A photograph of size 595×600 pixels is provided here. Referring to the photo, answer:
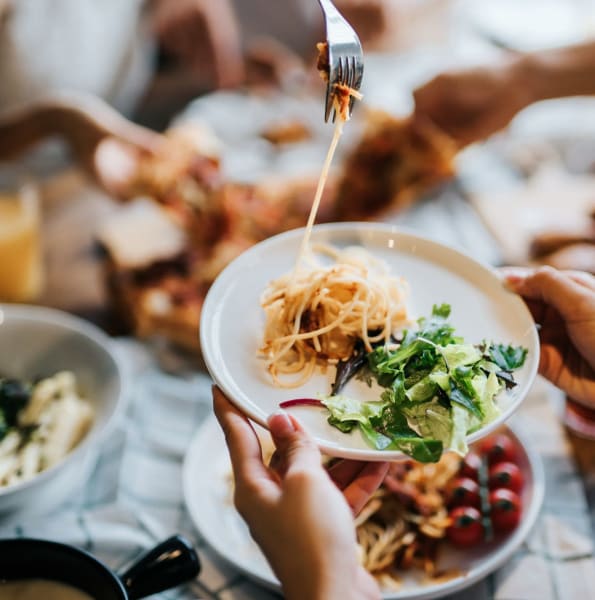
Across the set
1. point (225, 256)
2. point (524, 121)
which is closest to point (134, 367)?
point (225, 256)

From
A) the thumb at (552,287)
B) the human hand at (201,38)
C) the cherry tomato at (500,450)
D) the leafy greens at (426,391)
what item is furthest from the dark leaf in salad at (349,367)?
the human hand at (201,38)

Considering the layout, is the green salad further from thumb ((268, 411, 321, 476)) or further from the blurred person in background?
the blurred person in background

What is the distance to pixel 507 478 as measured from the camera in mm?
1288

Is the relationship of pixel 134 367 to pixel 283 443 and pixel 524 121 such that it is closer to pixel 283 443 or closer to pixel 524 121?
pixel 283 443

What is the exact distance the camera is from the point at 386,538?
1207mm

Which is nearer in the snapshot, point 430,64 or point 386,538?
point 386,538

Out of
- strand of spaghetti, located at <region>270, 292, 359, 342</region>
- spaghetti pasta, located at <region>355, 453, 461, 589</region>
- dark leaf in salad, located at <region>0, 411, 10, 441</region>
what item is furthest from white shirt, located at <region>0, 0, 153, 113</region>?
spaghetti pasta, located at <region>355, 453, 461, 589</region>

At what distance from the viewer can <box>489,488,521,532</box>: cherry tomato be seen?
3.99 ft

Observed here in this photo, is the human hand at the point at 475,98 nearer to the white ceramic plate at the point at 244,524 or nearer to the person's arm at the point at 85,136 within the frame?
the person's arm at the point at 85,136

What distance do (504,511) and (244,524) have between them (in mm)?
499

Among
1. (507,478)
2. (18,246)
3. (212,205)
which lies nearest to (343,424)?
(507,478)

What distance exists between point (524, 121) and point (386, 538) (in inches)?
85.6

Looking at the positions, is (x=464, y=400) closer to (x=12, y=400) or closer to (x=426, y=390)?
(x=426, y=390)

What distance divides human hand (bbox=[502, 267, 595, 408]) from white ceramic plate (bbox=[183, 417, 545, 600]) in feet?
0.55
